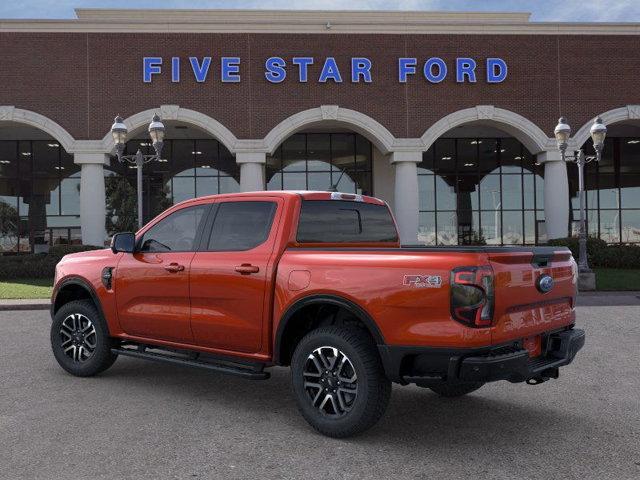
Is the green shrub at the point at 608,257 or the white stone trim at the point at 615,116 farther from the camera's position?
the white stone trim at the point at 615,116

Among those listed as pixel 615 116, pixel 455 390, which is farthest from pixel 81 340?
pixel 615 116

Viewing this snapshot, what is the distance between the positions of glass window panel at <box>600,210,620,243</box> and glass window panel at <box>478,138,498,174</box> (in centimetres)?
695

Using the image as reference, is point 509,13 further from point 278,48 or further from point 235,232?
point 235,232

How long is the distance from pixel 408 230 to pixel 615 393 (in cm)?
1758

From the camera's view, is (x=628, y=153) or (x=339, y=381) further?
(x=628, y=153)

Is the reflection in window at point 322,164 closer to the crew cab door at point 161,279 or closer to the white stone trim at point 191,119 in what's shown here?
the white stone trim at point 191,119

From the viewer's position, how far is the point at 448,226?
97.0 feet

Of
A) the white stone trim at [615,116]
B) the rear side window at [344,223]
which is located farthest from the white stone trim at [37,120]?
the white stone trim at [615,116]

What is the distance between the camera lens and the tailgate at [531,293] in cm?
382

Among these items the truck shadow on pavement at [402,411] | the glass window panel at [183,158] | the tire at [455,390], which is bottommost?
the truck shadow on pavement at [402,411]

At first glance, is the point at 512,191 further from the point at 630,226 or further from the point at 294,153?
the point at 294,153

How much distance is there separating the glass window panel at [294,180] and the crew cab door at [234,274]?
2297 cm

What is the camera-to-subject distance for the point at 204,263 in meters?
5.21

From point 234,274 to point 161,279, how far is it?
1.02 m
